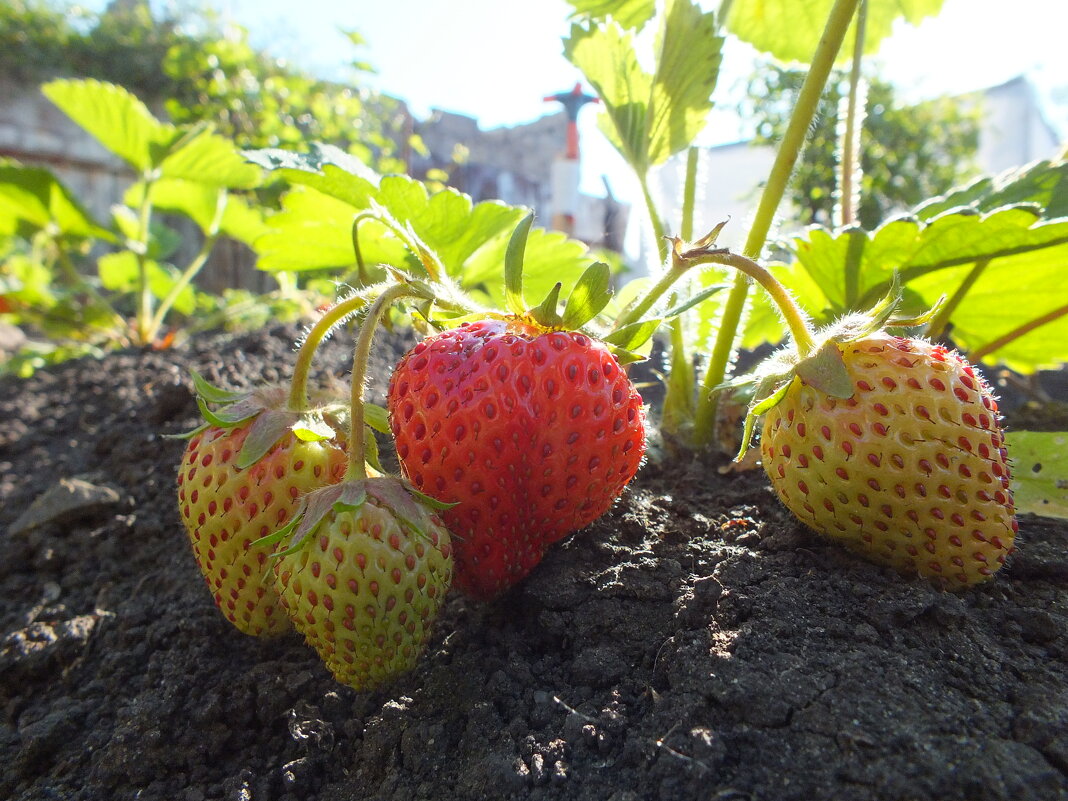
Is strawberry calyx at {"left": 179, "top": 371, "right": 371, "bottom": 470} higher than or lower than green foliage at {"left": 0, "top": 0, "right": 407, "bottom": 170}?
lower

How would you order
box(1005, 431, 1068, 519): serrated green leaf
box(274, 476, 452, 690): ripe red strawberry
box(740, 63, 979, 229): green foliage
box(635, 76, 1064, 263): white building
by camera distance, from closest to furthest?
box(274, 476, 452, 690): ripe red strawberry
box(1005, 431, 1068, 519): serrated green leaf
box(740, 63, 979, 229): green foliage
box(635, 76, 1064, 263): white building

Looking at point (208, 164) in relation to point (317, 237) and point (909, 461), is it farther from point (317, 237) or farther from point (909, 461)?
point (909, 461)

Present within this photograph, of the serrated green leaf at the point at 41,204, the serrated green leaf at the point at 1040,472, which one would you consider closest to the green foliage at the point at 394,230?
the serrated green leaf at the point at 1040,472

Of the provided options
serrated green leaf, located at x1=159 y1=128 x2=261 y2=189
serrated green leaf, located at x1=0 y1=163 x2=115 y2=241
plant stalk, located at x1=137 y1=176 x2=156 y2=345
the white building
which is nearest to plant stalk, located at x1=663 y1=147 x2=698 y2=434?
serrated green leaf, located at x1=159 y1=128 x2=261 y2=189

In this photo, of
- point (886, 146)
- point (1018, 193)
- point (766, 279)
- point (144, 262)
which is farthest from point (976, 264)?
point (886, 146)

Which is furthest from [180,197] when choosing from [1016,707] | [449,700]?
[1016,707]

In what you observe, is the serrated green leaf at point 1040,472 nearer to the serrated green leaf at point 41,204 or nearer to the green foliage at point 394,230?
the green foliage at point 394,230

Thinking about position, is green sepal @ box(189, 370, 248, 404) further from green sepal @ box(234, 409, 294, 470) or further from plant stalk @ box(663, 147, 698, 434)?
plant stalk @ box(663, 147, 698, 434)
